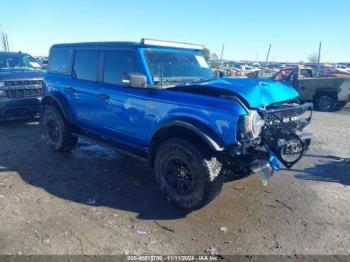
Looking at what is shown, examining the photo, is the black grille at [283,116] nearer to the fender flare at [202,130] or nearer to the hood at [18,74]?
the fender flare at [202,130]

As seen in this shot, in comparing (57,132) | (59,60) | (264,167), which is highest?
(59,60)

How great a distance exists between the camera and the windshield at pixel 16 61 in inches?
364

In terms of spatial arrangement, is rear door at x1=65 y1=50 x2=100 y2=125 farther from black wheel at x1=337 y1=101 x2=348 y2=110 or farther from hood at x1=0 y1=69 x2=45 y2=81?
black wheel at x1=337 y1=101 x2=348 y2=110

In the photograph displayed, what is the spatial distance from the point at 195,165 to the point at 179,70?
5.86ft

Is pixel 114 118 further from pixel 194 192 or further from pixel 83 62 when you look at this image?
pixel 194 192

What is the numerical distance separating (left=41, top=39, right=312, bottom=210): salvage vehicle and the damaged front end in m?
0.01

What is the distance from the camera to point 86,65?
18.4 feet

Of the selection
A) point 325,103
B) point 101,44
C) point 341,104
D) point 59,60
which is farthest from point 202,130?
point 341,104

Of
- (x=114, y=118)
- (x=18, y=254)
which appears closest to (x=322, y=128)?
(x=114, y=118)

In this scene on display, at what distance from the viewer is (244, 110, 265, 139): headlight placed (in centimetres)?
358

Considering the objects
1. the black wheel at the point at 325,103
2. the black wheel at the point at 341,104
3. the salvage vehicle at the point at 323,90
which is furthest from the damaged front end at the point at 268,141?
the black wheel at the point at 341,104

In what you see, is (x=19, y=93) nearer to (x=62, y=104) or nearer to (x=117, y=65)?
(x=62, y=104)

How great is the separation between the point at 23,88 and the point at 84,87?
3.59 meters

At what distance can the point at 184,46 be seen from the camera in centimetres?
532
